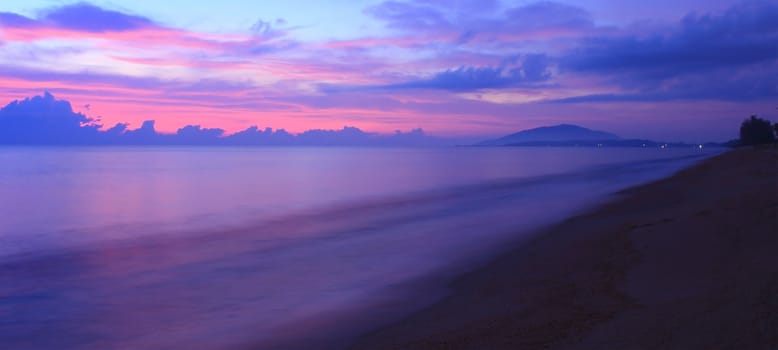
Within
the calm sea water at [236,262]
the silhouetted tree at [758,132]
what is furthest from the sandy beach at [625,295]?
the silhouetted tree at [758,132]

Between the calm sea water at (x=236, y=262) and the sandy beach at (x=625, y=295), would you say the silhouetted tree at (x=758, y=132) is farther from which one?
the sandy beach at (x=625, y=295)

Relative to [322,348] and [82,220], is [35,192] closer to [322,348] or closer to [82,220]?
[82,220]

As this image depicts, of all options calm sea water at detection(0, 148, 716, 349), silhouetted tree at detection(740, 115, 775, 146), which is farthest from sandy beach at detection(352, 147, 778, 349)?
silhouetted tree at detection(740, 115, 775, 146)

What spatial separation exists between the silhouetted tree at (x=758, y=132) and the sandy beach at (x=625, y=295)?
104 meters

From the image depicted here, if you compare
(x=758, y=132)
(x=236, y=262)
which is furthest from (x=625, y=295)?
(x=758, y=132)

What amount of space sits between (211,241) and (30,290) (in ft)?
24.2

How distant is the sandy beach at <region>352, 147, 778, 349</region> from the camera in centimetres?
645

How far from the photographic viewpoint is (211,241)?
1975cm

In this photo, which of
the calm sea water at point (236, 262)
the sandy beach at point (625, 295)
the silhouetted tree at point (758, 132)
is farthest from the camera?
the silhouetted tree at point (758, 132)

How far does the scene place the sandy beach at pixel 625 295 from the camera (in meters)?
6.45

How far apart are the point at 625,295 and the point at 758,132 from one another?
114 metres

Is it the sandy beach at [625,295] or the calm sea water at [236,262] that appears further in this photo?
the calm sea water at [236,262]

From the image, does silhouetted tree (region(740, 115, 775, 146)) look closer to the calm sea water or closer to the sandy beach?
the calm sea water

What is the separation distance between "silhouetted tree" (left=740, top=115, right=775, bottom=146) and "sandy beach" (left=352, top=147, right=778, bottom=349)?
104437 millimetres
